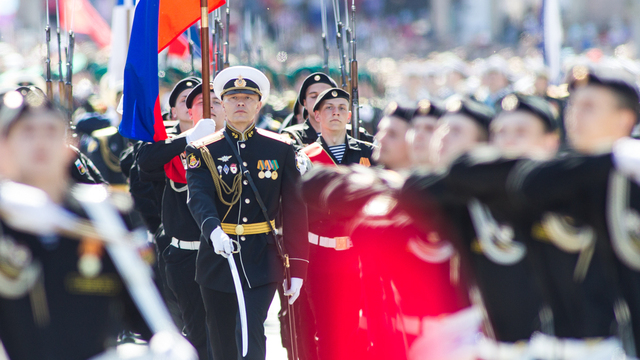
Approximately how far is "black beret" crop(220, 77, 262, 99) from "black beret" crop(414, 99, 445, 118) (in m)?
1.91

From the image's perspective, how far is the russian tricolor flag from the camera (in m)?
6.01

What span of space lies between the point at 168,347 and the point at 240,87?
271 cm

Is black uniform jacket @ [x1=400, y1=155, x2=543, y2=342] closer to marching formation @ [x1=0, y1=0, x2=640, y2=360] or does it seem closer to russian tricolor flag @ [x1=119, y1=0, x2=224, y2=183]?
marching formation @ [x1=0, y1=0, x2=640, y2=360]

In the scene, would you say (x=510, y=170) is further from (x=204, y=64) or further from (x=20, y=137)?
(x=204, y=64)

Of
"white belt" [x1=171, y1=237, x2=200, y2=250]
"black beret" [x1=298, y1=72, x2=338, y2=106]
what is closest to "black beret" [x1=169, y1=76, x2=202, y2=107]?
"black beret" [x1=298, y1=72, x2=338, y2=106]

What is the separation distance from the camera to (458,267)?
10.2 ft

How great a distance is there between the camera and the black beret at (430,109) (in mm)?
3439

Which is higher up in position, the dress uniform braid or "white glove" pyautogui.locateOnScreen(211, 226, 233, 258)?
the dress uniform braid

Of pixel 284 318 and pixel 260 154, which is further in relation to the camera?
pixel 284 318

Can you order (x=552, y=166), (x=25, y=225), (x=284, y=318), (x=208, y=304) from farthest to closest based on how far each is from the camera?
(x=284, y=318)
(x=208, y=304)
(x=25, y=225)
(x=552, y=166)

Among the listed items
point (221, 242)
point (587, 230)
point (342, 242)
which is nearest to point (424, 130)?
point (587, 230)

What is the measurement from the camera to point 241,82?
526 cm

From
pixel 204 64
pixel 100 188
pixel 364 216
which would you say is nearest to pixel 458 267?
pixel 364 216

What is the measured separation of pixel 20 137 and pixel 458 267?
1.45 metres
